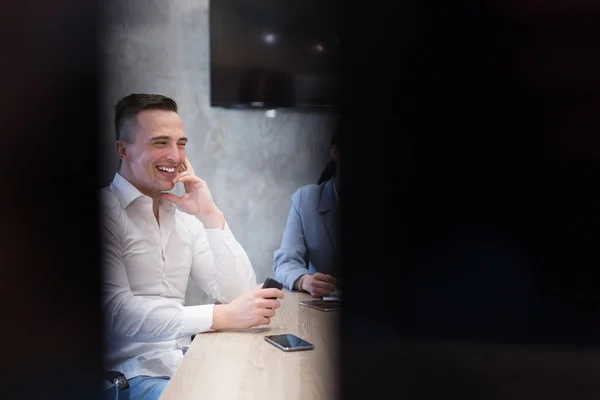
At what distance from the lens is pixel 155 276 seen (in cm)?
115

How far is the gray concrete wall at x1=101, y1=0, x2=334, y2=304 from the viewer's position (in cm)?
108

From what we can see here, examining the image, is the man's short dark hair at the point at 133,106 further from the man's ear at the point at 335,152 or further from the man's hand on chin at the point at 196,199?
the man's ear at the point at 335,152

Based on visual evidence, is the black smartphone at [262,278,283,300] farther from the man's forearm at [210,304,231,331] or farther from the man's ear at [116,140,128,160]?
the man's ear at [116,140,128,160]

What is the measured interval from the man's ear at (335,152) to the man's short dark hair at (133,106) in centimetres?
33

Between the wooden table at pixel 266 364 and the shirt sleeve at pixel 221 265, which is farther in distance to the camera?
the shirt sleeve at pixel 221 265

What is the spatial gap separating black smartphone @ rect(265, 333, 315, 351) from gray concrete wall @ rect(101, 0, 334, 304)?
201 millimetres

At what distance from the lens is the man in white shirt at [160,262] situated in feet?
3.69

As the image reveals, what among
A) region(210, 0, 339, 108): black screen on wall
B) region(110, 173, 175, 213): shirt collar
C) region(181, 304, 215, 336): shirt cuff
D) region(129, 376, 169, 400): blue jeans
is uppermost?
region(210, 0, 339, 108): black screen on wall

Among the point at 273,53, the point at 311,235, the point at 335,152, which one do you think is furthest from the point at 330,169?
the point at 273,53

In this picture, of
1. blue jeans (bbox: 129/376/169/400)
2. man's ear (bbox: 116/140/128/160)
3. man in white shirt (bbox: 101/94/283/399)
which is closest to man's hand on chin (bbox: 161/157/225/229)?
man in white shirt (bbox: 101/94/283/399)

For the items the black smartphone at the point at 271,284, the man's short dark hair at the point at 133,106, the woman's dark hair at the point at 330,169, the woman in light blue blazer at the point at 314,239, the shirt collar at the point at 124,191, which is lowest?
the black smartphone at the point at 271,284

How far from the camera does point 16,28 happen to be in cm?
113

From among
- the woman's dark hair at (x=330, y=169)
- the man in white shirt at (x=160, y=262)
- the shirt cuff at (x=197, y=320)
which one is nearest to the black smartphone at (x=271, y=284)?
the man in white shirt at (x=160, y=262)

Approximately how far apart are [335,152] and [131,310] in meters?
0.53
